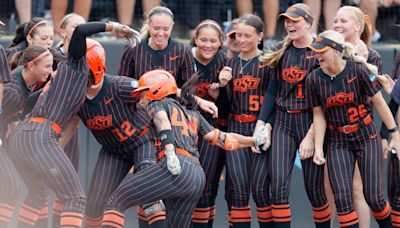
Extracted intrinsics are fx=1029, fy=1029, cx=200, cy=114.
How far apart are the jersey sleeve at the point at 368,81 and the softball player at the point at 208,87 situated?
138 cm

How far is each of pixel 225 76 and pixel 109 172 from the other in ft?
4.87

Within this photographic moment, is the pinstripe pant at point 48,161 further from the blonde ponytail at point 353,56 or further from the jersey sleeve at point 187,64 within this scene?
the blonde ponytail at point 353,56

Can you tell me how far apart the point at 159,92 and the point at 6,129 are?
1628 millimetres

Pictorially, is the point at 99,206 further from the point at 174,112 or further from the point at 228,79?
the point at 228,79

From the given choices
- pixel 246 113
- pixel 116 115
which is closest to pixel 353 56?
pixel 246 113

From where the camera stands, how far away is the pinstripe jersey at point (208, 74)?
935 centimetres

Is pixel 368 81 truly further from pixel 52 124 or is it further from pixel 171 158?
pixel 52 124

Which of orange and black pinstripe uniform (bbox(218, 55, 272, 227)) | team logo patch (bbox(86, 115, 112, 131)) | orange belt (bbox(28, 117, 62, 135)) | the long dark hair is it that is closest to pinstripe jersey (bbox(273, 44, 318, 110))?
orange and black pinstripe uniform (bbox(218, 55, 272, 227))

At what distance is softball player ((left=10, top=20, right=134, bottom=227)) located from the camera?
7.65m

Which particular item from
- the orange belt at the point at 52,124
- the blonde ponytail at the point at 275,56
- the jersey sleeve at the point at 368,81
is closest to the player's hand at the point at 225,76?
the blonde ponytail at the point at 275,56


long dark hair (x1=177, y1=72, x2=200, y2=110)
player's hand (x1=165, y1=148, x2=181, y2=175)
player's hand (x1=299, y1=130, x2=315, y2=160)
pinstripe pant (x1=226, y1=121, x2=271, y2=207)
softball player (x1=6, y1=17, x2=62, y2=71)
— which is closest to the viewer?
player's hand (x1=165, y1=148, x2=181, y2=175)

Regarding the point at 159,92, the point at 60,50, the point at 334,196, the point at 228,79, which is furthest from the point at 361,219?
the point at 60,50

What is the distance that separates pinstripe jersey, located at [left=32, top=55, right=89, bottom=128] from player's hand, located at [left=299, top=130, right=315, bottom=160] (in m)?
2.09

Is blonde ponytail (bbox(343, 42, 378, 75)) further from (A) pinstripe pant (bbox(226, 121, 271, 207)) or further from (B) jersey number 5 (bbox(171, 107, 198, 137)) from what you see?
(B) jersey number 5 (bbox(171, 107, 198, 137))
